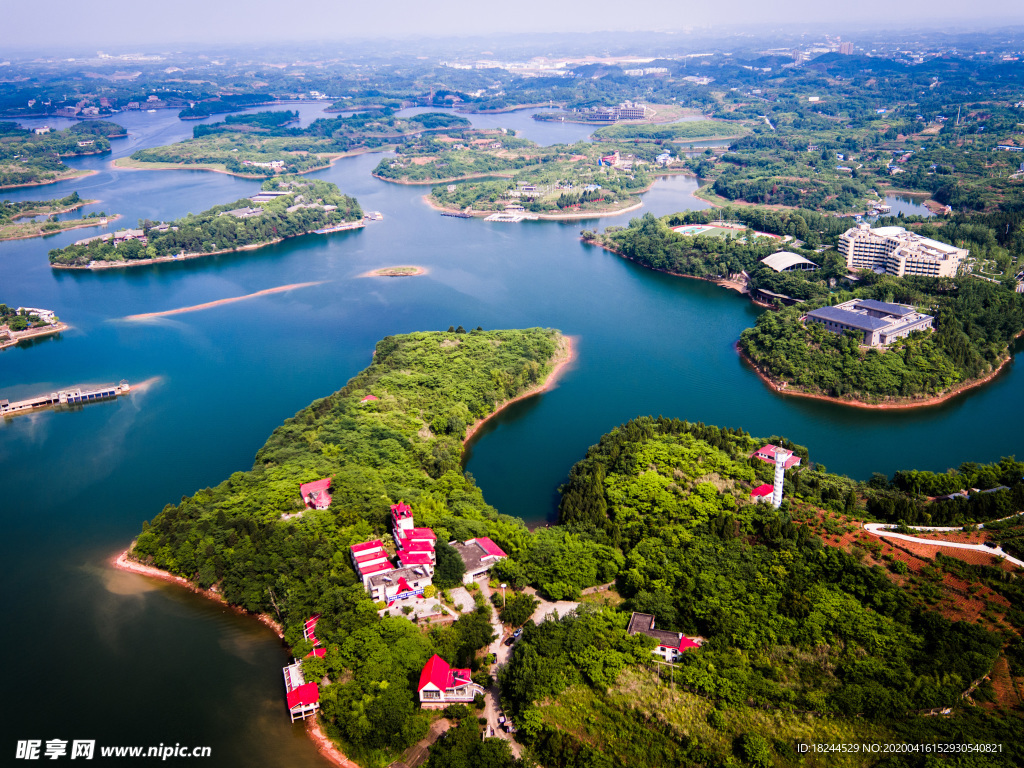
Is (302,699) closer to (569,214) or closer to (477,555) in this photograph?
(477,555)

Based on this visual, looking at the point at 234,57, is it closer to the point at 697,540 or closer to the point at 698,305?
the point at 698,305

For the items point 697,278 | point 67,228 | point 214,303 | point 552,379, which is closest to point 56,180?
point 67,228

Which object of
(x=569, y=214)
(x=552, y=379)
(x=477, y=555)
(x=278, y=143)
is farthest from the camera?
(x=278, y=143)

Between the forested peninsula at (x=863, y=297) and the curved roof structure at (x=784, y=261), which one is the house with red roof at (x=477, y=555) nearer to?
the forested peninsula at (x=863, y=297)

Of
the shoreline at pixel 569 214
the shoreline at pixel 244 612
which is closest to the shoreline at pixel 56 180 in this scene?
the shoreline at pixel 569 214

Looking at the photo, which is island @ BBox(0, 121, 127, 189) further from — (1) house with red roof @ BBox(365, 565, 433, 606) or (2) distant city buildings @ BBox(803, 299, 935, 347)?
(2) distant city buildings @ BBox(803, 299, 935, 347)

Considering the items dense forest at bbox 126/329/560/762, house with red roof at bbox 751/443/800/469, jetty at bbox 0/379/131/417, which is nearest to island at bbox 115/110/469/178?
jetty at bbox 0/379/131/417

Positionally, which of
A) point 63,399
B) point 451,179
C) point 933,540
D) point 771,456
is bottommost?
point 63,399
